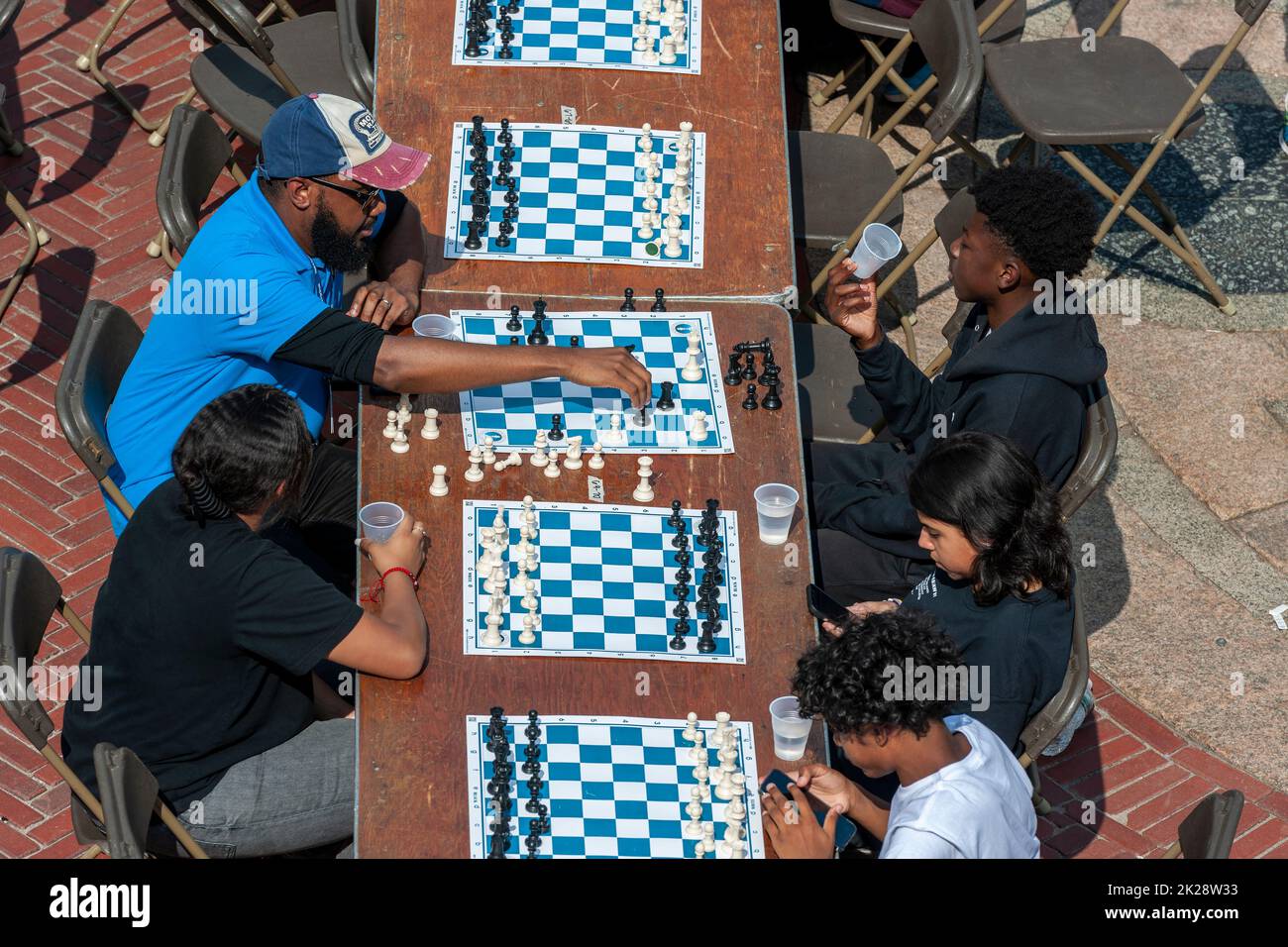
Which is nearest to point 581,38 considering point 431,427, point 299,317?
point 299,317

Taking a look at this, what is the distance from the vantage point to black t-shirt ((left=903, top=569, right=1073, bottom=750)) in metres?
4.02

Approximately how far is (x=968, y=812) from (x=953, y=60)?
3296 mm

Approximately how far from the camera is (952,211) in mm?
5516

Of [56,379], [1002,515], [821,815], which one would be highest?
[1002,515]

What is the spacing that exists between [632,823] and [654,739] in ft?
0.83

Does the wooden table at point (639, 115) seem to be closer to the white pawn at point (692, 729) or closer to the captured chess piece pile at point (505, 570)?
the captured chess piece pile at point (505, 570)

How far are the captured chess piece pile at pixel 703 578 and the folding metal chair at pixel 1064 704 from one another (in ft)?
2.98

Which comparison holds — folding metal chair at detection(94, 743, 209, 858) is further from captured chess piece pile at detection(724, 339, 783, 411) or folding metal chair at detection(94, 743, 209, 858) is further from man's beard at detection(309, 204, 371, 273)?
captured chess piece pile at detection(724, 339, 783, 411)

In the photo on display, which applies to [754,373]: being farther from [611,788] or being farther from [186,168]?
[186,168]

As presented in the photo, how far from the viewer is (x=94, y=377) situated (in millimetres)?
4477

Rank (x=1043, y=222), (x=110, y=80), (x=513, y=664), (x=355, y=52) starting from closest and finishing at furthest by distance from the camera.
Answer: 1. (x=513, y=664)
2. (x=1043, y=222)
3. (x=355, y=52)
4. (x=110, y=80)

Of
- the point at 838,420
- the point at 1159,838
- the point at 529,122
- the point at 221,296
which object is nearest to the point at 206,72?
the point at 529,122

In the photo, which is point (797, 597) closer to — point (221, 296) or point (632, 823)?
point (632, 823)

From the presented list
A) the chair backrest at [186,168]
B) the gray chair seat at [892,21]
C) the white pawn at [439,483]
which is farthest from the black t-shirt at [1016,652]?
the gray chair seat at [892,21]
